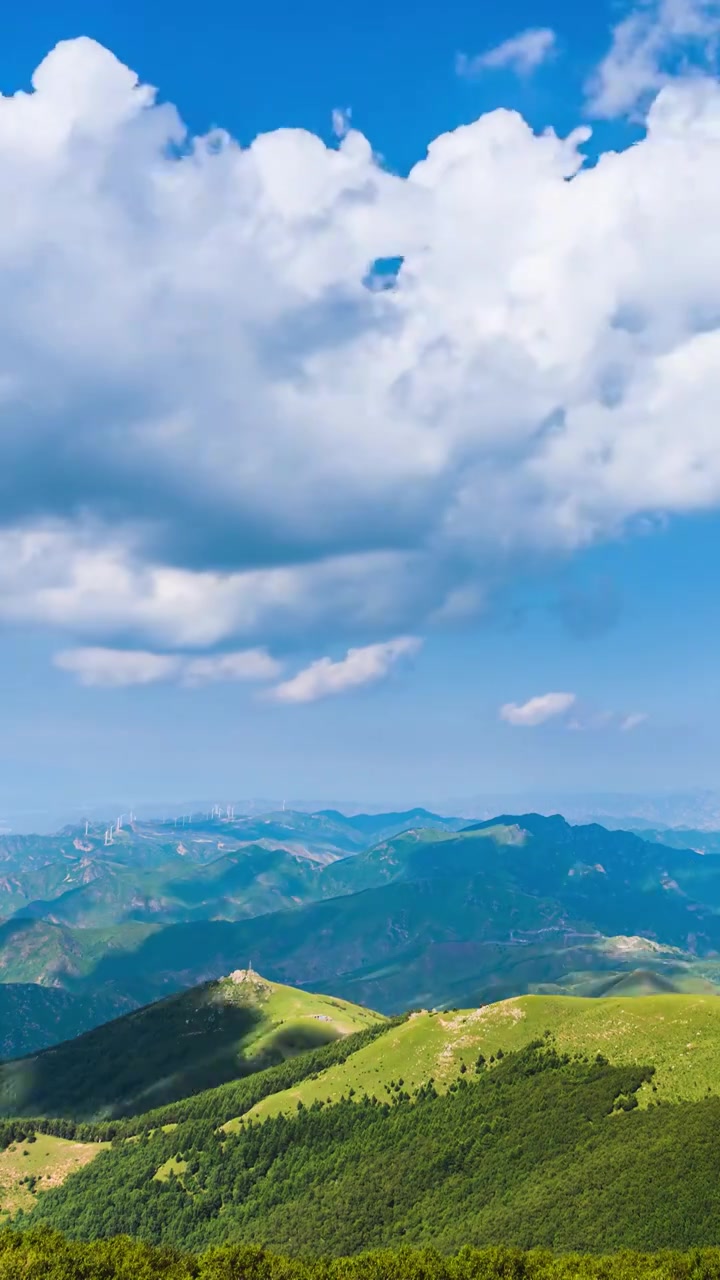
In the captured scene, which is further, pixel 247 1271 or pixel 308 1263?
pixel 308 1263

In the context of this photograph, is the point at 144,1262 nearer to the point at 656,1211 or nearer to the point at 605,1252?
the point at 605,1252

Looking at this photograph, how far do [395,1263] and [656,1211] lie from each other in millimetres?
82189

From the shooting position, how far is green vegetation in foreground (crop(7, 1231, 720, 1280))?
439 feet

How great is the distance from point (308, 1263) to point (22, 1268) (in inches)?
2072

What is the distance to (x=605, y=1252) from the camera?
184125 millimetres

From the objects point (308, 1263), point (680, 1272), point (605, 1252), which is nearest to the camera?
point (680, 1272)

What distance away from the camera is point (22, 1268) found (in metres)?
128

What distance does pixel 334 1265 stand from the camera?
145750 mm

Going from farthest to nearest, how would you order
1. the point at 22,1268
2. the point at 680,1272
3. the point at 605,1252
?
1. the point at 605,1252
2. the point at 680,1272
3. the point at 22,1268

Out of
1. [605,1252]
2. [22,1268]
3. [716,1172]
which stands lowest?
[605,1252]

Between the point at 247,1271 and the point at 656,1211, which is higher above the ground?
the point at 247,1271

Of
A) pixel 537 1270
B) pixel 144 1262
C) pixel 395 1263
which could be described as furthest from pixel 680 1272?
pixel 144 1262

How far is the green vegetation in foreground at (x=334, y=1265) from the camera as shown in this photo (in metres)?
134

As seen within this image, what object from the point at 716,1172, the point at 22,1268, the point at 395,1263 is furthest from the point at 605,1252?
the point at 22,1268
